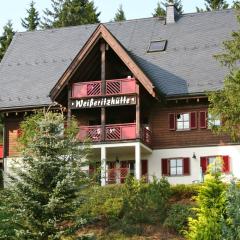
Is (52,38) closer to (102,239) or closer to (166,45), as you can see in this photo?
(166,45)

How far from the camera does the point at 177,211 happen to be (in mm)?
26250

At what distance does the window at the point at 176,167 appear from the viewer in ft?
110

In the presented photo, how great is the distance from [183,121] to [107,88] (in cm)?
424

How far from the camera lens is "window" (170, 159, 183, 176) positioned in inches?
1321

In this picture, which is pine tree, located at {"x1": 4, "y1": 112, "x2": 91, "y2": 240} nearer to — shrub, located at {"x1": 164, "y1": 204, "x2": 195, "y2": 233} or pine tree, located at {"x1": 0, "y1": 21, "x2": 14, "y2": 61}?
shrub, located at {"x1": 164, "y1": 204, "x2": 195, "y2": 233}

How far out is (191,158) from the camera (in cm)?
3362

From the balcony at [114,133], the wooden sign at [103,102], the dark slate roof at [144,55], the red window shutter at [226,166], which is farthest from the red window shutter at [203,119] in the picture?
the wooden sign at [103,102]

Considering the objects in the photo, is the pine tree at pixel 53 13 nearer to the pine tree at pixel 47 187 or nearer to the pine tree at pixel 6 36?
the pine tree at pixel 6 36

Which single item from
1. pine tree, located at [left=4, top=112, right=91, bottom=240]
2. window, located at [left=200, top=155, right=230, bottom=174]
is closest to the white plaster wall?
window, located at [left=200, top=155, right=230, bottom=174]

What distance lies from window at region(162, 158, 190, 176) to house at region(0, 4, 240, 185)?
49 millimetres

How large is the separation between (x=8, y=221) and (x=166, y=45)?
17811mm

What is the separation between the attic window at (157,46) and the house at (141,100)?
0.06m

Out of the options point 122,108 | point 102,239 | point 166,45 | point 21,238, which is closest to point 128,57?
point 122,108

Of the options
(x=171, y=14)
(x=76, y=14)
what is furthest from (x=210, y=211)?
(x=76, y=14)
